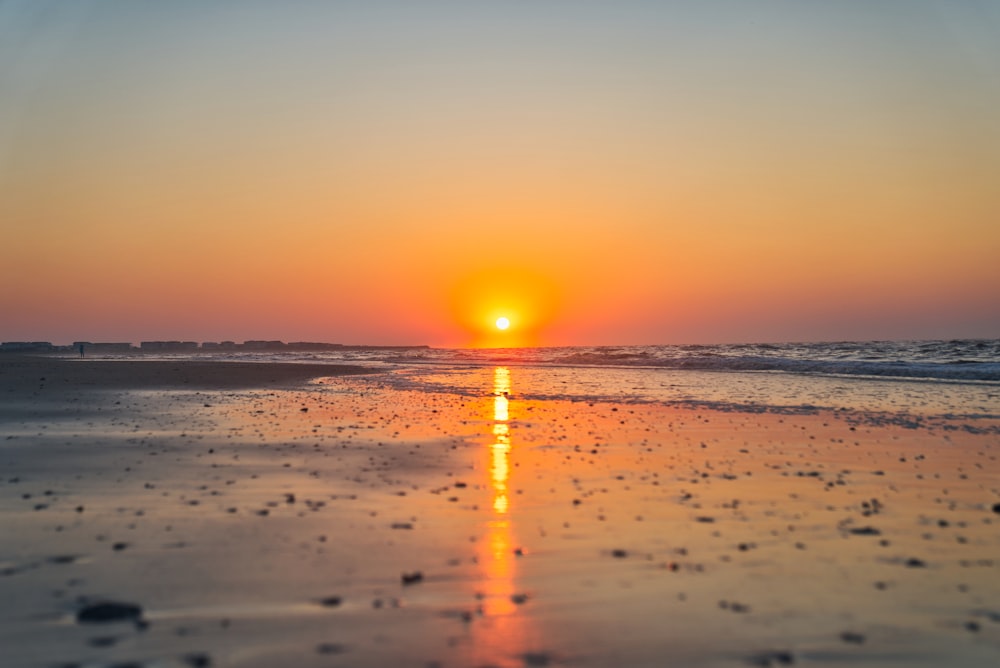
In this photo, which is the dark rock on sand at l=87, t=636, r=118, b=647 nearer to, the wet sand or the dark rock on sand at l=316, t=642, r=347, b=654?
the wet sand

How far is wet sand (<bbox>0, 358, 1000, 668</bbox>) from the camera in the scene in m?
5.77

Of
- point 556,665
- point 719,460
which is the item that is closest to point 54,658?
point 556,665

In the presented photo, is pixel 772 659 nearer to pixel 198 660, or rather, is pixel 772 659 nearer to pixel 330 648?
pixel 330 648

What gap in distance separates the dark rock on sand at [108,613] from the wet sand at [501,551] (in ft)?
0.09

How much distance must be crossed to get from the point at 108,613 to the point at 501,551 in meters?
3.77

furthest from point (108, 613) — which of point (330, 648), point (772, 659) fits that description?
point (772, 659)

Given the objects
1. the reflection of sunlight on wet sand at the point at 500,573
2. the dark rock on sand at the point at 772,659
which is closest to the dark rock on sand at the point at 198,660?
the reflection of sunlight on wet sand at the point at 500,573

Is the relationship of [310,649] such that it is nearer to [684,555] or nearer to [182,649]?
[182,649]

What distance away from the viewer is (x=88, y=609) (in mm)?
6340

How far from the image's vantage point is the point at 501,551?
8.27m

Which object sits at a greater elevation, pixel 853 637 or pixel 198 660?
pixel 198 660

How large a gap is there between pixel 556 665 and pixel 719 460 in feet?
32.2

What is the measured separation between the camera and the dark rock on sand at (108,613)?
6152 mm

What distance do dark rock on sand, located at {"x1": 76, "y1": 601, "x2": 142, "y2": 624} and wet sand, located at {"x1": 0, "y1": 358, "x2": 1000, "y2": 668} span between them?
27 millimetres
